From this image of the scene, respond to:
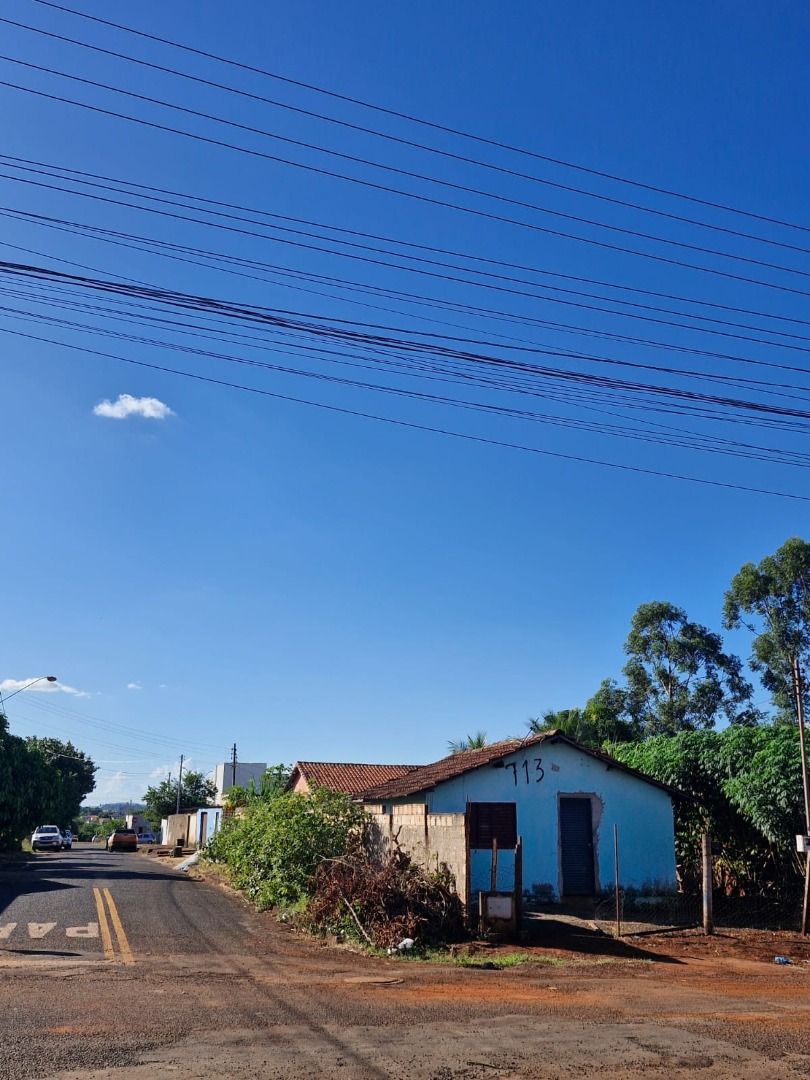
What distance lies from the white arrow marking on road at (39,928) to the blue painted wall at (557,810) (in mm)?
8748

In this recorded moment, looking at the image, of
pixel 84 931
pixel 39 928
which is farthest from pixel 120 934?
pixel 39 928

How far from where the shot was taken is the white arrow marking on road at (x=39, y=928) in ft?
50.1

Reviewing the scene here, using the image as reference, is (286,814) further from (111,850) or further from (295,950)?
(111,850)

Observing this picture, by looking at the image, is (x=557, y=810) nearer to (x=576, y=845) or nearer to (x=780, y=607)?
(x=576, y=845)

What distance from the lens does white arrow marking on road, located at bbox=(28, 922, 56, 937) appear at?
1528 cm

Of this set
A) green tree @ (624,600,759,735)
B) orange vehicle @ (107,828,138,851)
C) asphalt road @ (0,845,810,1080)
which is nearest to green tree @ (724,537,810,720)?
green tree @ (624,600,759,735)

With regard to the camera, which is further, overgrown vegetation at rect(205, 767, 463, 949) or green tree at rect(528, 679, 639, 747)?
green tree at rect(528, 679, 639, 747)

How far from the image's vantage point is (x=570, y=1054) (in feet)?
26.8

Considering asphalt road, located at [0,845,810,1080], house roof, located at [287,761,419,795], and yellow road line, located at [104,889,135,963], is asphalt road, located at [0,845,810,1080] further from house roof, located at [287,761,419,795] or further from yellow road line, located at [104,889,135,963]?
house roof, located at [287,761,419,795]

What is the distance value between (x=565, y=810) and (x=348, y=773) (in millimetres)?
16531

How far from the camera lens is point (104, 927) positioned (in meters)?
16.4

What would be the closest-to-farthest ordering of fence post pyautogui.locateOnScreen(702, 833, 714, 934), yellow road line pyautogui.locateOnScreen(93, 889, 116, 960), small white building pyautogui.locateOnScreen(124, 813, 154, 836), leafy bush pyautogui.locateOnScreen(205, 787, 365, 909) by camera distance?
yellow road line pyautogui.locateOnScreen(93, 889, 116, 960)
fence post pyautogui.locateOnScreen(702, 833, 714, 934)
leafy bush pyautogui.locateOnScreen(205, 787, 365, 909)
small white building pyautogui.locateOnScreen(124, 813, 154, 836)

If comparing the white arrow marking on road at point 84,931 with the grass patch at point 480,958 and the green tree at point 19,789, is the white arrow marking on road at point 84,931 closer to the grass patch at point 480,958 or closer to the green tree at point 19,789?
the grass patch at point 480,958

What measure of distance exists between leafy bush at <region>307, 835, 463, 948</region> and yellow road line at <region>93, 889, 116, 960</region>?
3585 mm
